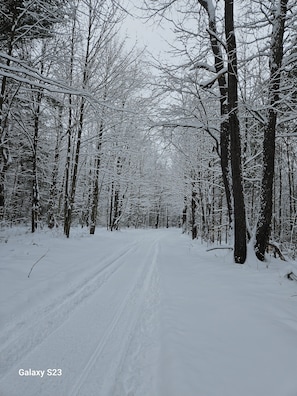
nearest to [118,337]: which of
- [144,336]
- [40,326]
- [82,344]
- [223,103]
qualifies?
[144,336]

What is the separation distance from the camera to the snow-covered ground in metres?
1.86

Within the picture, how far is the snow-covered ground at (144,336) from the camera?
6.11ft

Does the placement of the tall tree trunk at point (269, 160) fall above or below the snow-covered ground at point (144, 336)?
above

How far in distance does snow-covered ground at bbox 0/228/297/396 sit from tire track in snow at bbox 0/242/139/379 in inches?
0.4

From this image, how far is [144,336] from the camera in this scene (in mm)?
2658

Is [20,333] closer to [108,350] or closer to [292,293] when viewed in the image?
[108,350]

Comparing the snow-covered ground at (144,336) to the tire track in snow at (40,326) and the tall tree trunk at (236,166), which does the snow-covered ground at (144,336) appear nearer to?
the tire track in snow at (40,326)

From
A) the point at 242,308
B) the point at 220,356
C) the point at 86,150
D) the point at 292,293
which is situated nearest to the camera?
the point at 220,356

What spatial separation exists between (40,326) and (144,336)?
1.28 meters

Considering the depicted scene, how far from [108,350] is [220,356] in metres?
1.16

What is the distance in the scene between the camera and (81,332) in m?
2.64

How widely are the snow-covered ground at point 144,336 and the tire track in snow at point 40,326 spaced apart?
0.03 feet

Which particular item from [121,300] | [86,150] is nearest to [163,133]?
[121,300]

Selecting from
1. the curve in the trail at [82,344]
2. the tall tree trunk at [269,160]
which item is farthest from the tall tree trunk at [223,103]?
the curve in the trail at [82,344]
